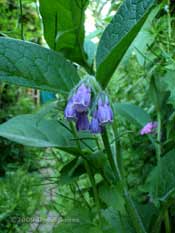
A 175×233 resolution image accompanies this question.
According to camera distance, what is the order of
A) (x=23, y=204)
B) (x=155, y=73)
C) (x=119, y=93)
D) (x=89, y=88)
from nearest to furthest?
1. (x=89, y=88)
2. (x=155, y=73)
3. (x=23, y=204)
4. (x=119, y=93)

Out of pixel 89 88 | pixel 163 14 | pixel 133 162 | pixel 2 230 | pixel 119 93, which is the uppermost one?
pixel 163 14

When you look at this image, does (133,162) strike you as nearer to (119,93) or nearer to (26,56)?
(119,93)

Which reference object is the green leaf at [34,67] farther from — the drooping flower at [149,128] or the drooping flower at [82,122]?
the drooping flower at [149,128]

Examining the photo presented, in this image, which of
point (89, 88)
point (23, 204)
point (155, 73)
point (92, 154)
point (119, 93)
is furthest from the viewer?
point (119, 93)

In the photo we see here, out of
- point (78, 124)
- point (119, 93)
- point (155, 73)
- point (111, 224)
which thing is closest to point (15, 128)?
point (78, 124)

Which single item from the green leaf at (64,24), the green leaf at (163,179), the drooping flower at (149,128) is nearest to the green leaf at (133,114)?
the drooping flower at (149,128)

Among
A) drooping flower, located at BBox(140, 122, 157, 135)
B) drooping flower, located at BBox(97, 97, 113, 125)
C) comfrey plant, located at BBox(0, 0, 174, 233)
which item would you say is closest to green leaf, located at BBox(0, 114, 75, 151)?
comfrey plant, located at BBox(0, 0, 174, 233)
